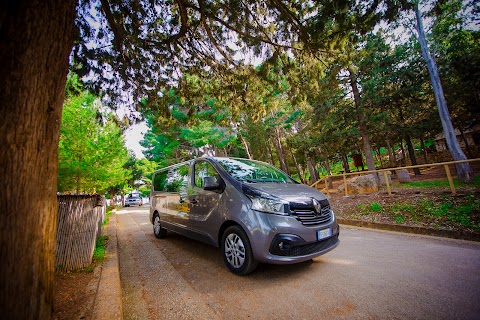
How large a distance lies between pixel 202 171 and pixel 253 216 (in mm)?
1838

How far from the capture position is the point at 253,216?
3150 mm

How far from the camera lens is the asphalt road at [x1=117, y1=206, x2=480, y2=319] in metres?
2.38

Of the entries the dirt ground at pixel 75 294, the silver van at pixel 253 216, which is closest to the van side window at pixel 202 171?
the silver van at pixel 253 216

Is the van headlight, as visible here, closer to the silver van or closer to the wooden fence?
the silver van

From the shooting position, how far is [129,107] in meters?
6.89

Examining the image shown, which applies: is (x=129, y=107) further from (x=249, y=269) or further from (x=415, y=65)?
(x=415, y=65)

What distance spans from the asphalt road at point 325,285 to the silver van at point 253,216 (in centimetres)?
38

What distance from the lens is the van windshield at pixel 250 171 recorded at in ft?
13.0

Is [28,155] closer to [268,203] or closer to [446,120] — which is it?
[268,203]

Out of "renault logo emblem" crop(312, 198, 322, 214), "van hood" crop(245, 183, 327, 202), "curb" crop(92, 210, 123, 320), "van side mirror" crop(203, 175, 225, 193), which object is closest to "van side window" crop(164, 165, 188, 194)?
"van side mirror" crop(203, 175, 225, 193)

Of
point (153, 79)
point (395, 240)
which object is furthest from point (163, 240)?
point (395, 240)

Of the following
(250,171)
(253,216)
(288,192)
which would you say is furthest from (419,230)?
(253,216)

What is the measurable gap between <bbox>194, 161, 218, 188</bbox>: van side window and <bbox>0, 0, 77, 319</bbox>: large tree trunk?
2.63 metres

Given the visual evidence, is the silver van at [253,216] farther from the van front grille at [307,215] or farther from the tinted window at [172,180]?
the tinted window at [172,180]
